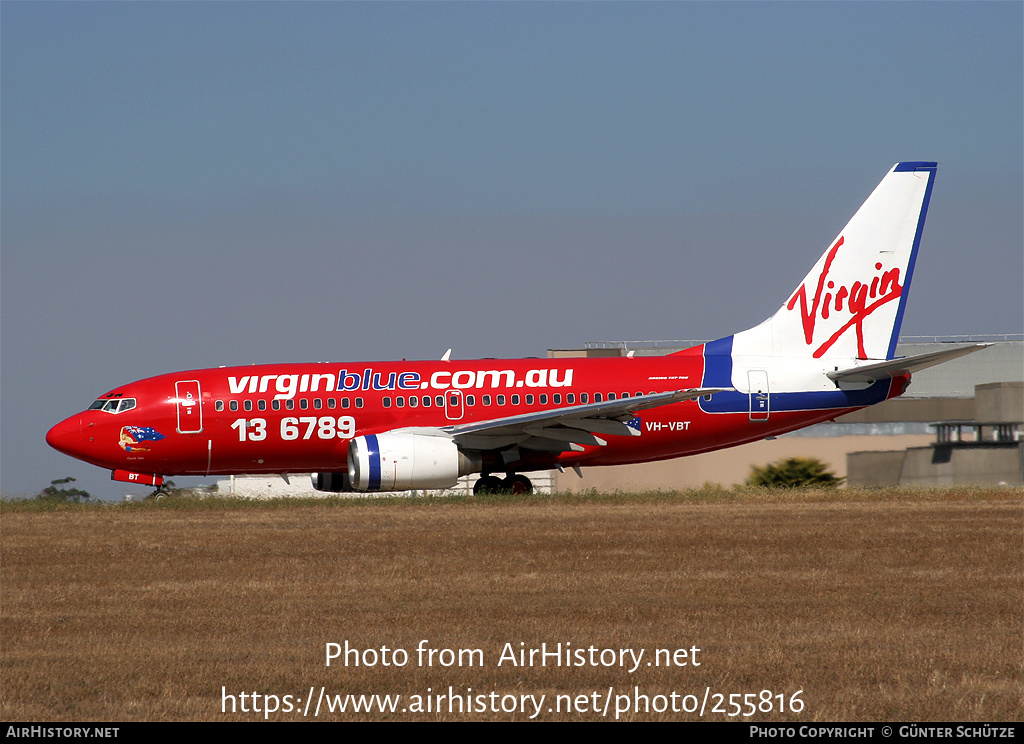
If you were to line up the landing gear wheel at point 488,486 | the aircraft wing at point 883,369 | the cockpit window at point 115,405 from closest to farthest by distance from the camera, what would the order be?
1. the cockpit window at point 115,405
2. the aircraft wing at point 883,369
3. the landing gear wheel at point 488,486

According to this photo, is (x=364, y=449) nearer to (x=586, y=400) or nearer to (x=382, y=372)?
(x=382, y=372)

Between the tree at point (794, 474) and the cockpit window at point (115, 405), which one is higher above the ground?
the cockpit window at point (115, 405)

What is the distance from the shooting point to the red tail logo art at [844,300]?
87.2 ft

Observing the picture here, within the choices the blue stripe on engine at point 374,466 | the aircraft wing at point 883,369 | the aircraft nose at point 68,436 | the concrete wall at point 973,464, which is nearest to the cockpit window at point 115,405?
the aircraft nose at point 68,436

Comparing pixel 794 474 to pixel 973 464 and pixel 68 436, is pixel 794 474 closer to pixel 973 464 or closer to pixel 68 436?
pixel 973 464

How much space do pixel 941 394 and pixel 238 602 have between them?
1667 inches

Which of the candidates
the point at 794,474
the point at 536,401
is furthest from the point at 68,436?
the point at 794,474

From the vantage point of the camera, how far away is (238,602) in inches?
441

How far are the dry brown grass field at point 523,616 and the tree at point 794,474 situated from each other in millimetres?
9009

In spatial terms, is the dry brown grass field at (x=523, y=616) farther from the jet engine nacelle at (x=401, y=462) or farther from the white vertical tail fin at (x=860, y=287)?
the white vertical tail fin at (x=860, y=287)

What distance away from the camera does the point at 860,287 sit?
26672 mm

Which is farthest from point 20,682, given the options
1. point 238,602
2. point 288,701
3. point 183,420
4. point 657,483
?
point 657,483

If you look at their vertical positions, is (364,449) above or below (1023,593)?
above

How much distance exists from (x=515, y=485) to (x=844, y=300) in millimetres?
8384
